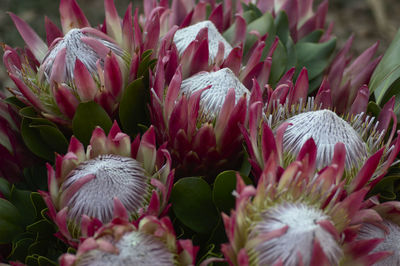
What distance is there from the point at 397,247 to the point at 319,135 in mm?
273

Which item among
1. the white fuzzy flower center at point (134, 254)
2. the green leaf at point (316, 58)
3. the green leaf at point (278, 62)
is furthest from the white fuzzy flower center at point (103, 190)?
the green leaf at point (316, 58)

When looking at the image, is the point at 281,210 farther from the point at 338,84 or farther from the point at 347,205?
the point at 338,84

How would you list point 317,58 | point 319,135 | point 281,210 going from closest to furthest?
point 281,210 → point 319,135 → point 317,58

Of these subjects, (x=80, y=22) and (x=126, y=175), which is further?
(x=80, y=22)

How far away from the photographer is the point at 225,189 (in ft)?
3.58

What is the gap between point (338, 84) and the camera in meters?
1.43

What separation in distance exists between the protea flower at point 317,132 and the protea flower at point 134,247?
25 cm

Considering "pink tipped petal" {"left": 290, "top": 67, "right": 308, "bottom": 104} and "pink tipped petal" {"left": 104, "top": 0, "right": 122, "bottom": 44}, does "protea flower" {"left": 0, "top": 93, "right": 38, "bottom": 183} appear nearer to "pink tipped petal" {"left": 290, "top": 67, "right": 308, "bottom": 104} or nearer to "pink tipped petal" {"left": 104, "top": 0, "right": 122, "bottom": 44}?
"pink tipped petal" {"left": 104, "top": 0, "right": 122, "bottom": 44}

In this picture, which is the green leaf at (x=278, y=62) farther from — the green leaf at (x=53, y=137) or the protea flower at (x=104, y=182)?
the green leaf at (x=53, y=137)

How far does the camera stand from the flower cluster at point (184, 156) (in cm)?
93

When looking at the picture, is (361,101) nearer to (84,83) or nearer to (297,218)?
(297,218)

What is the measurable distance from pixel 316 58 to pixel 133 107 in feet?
1.93

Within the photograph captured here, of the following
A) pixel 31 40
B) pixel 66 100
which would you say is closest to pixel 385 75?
pixel 66 100

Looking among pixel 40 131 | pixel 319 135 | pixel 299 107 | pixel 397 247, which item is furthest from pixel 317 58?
pixel 40 131
